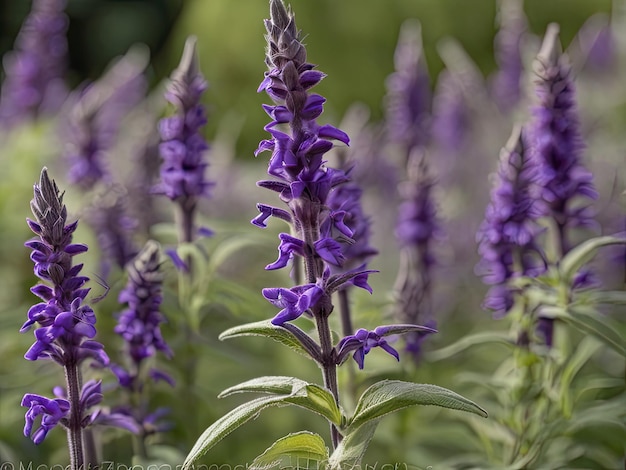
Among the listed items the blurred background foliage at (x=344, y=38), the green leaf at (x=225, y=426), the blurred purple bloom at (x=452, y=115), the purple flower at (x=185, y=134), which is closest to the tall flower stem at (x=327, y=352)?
the green leaf at (x=225, y=426)

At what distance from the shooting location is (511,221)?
2.01 metres

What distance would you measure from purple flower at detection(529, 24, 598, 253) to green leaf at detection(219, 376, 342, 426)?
97 centimetres

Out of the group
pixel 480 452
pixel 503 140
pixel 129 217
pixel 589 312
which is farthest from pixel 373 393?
pixel 503 140

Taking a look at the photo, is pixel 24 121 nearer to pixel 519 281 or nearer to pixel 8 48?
pixel 519 281

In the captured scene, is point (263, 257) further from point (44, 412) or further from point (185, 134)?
point (44, 412)

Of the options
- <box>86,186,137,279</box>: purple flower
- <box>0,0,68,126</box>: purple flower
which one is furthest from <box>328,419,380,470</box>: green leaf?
<box>0,0,68,126</box>: purple flower

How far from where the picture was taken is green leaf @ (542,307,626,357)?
172 centimetres

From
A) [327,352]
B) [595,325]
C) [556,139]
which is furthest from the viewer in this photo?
[556,139]

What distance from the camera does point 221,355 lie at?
2.28 metres

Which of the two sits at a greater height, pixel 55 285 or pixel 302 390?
pixel 55 285

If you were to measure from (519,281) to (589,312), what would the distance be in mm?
204

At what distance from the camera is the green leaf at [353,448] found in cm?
127

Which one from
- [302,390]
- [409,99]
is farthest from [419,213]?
[302,390]

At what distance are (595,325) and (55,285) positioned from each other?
109cm
